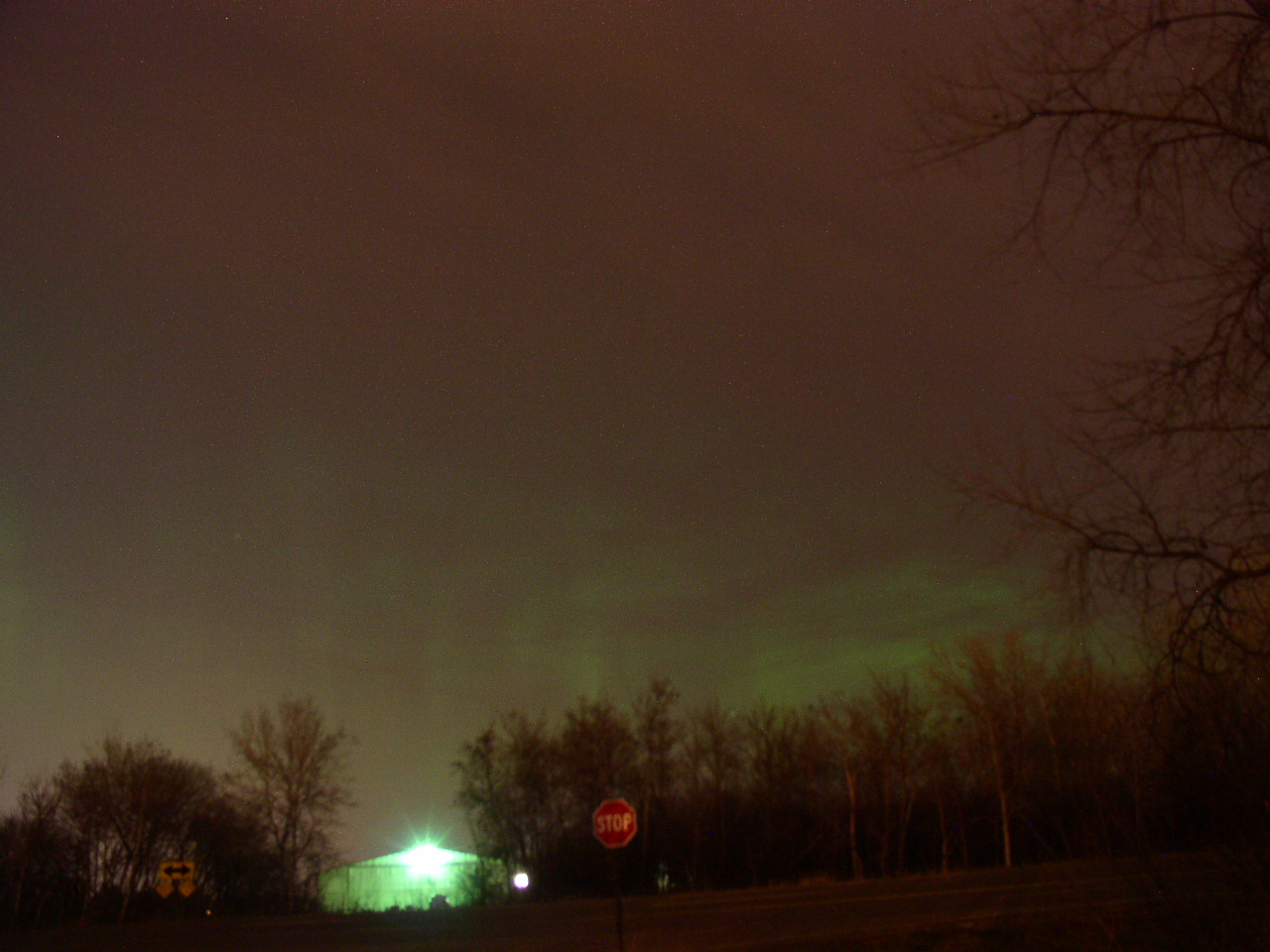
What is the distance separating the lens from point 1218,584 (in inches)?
269

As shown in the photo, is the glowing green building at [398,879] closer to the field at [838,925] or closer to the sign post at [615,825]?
the field at [838,925]

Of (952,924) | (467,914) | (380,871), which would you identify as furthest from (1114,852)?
(380,871)

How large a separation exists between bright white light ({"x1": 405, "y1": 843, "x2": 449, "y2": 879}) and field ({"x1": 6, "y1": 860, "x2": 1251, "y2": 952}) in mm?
37339

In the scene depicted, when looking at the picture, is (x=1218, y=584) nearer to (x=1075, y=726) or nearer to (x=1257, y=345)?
(x=1257, y=345)

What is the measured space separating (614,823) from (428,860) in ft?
213

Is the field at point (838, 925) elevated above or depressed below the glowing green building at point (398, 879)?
above

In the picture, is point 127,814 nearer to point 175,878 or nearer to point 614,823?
point 175,878

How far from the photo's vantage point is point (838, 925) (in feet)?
74.8

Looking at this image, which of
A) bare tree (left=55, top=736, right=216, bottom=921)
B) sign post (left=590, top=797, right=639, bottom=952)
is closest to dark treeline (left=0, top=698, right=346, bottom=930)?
bare tree (left=55, top=736, right=216, bottom=921)

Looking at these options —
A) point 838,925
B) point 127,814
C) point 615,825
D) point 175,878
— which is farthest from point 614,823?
point 127,814

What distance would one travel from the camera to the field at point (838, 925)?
9.52m

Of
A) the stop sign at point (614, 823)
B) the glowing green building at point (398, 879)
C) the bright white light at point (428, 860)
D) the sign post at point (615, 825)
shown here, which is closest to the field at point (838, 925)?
the sign post at point (615, 825)

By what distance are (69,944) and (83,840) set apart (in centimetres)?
3194

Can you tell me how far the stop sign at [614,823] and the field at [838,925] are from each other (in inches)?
167
